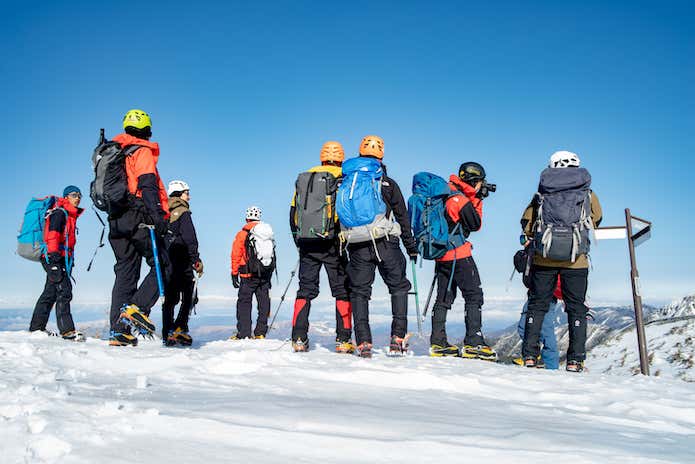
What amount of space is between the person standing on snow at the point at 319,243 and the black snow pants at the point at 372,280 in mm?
448

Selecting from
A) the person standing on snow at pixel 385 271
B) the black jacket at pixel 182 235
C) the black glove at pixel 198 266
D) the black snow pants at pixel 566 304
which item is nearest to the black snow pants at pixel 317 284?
the person standing on snow at pixel 385 271

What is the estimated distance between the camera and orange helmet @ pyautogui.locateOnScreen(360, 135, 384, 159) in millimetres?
6438

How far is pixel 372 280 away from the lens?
6344mm

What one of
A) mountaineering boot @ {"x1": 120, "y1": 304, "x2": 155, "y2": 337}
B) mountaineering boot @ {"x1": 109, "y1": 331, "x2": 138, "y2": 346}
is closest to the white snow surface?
mountaineering boot @ {"x1": 120, "y1": 304, "x2": 155, "y2": 337}

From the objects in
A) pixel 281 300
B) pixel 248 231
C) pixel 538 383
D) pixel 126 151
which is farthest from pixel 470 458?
pixel 248 231

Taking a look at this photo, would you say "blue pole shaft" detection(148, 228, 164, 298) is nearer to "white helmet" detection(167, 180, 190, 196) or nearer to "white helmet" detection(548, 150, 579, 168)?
"white helmet" detection(167, 180, 190, 196)

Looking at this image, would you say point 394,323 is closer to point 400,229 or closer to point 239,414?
point 400,229

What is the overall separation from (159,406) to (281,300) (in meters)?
5.33

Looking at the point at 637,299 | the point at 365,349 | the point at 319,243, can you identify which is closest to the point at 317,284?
the point at 319,243

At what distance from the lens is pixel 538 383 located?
426 cm

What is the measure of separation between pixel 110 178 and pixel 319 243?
2760 mm

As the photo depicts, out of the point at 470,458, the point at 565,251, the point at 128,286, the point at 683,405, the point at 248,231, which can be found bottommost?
the point at 683,405

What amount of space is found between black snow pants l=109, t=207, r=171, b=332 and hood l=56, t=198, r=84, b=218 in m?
2.72


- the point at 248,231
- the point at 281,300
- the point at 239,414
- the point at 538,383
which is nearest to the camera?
the point at 239,414
